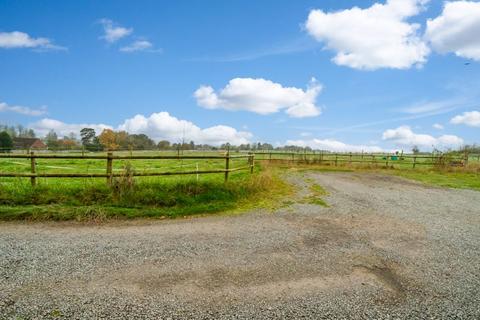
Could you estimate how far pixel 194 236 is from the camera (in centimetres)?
465

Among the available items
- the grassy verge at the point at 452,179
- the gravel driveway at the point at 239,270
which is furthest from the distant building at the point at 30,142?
the grassy verge at the point at 452,179

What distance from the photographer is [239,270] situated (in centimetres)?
344

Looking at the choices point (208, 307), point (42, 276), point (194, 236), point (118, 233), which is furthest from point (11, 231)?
point (208, 307)

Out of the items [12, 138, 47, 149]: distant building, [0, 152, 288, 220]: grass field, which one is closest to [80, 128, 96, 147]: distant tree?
[12, 138, 47, 149]: distant building

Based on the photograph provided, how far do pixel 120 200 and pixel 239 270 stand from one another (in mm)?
4200

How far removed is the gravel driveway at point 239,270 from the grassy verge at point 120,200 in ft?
1.60

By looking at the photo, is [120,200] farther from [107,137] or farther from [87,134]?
[87,134]

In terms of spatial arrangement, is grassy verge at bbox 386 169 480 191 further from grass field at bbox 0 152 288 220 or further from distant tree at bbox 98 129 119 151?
distant tree at bbox 98 129 119 151

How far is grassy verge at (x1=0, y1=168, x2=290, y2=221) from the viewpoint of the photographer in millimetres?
5547

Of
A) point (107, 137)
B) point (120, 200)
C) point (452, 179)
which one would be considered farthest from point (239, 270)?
point (107, 137)

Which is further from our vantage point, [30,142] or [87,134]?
[87,134]

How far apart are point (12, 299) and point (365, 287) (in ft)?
13.3

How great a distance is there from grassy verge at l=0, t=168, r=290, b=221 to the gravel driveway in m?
0.49

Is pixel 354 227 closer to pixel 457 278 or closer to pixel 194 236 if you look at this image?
→ pixel 457 278
